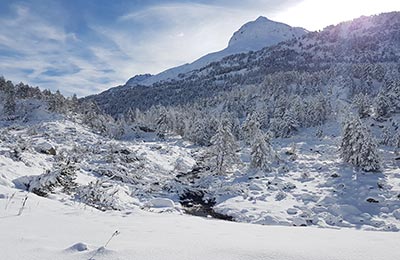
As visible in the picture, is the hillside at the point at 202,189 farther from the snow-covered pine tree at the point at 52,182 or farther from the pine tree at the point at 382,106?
the pine tree at the point at 382,106

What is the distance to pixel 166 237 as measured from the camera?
18.8ft

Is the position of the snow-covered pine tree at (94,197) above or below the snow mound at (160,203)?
above

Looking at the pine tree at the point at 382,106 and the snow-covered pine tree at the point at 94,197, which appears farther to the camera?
the pine tree at the point at 382,106

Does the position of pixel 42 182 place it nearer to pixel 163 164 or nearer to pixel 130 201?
pixel 130 201

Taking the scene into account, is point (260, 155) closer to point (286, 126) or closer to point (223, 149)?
point (223, 149)

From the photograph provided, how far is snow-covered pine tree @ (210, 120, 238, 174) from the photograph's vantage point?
30245mm

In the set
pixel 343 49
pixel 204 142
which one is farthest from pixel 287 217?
pixel 343 49

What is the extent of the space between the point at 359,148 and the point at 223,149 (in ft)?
41.9

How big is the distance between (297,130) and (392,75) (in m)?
82.0

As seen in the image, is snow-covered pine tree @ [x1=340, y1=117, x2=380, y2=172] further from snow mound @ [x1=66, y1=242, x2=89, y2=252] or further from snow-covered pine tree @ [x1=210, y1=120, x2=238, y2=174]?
snow mound @ [x1=66, y1=242, x2=89, y2=252]

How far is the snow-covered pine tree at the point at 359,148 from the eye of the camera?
28469mm

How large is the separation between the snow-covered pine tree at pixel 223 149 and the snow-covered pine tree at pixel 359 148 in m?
11.3

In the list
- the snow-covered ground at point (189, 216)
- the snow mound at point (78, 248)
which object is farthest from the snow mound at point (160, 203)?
the snow mound at point (78, 248)

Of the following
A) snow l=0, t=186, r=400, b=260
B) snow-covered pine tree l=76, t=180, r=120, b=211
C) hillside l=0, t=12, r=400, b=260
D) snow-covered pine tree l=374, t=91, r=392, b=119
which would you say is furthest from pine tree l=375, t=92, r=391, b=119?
snow l=0, t=186, r=400, b=260
